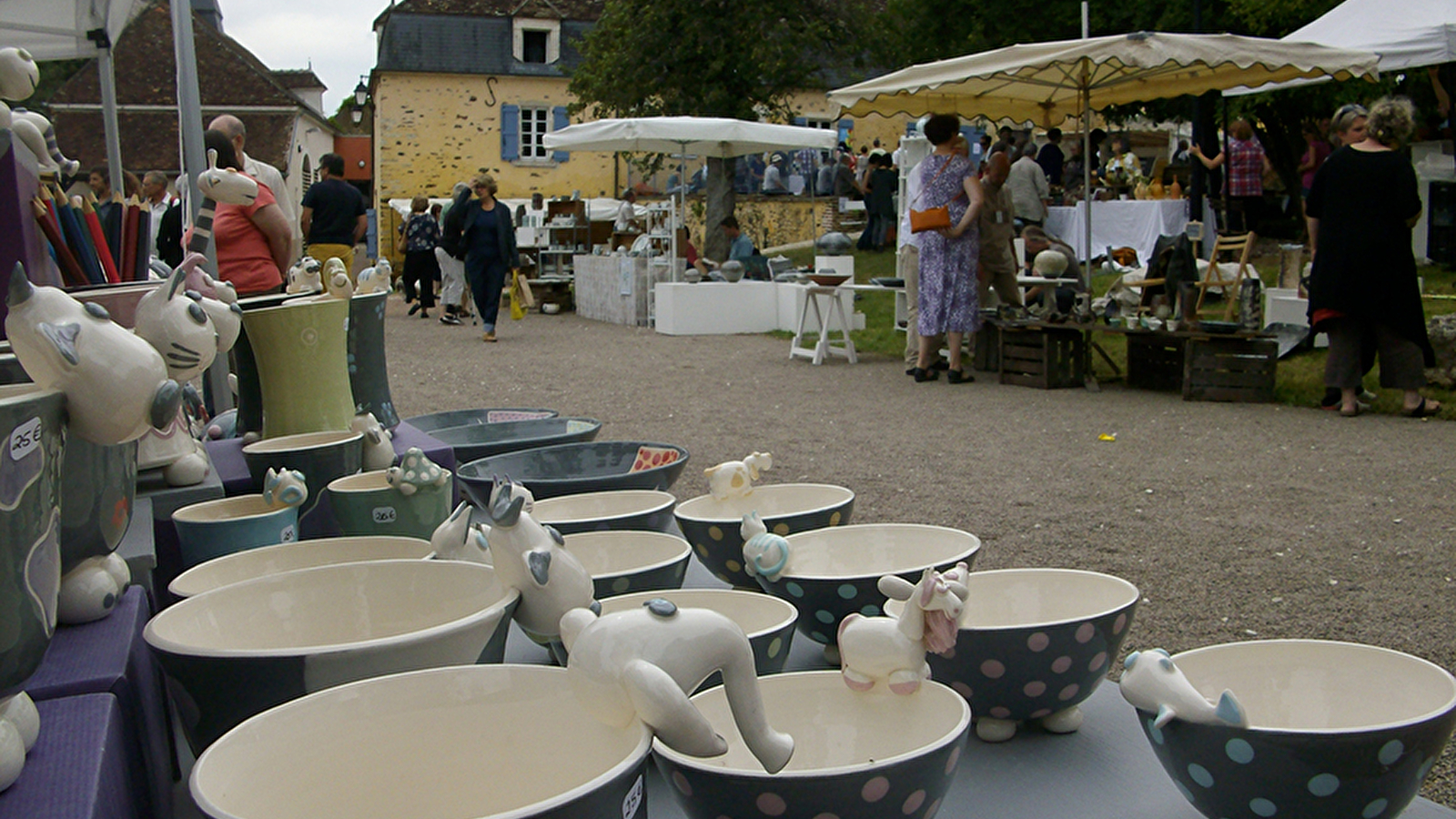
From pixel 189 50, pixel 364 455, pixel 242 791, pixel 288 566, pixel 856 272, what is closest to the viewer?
pixel 242 791

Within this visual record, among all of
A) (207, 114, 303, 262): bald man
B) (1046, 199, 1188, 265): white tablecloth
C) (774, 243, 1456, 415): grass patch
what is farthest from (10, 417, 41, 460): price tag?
(1046, 199, 1188, 265): white tablecloth

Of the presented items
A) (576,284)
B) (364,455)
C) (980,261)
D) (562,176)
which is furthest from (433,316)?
(364,455)

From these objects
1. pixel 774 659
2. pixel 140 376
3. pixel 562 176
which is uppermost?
pixel 562 176

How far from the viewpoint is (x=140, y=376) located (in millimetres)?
758

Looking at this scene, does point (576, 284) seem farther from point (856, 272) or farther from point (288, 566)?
point (288, 566)

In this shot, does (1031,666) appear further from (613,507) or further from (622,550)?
(613,507)

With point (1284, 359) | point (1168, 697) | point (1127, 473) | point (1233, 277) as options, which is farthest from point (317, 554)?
point (1233, 277)

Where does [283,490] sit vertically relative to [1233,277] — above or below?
below

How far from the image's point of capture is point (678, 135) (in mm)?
12297

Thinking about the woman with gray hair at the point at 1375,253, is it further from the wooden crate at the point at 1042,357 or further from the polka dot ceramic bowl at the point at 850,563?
the polka dot ceramic bowl at the point at 850,563

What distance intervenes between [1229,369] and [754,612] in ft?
20.5

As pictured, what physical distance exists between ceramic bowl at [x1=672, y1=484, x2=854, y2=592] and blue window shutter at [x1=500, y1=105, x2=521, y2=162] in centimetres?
2469

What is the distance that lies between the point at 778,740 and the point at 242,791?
36 centimetres

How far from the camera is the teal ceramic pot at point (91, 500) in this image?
93cm
